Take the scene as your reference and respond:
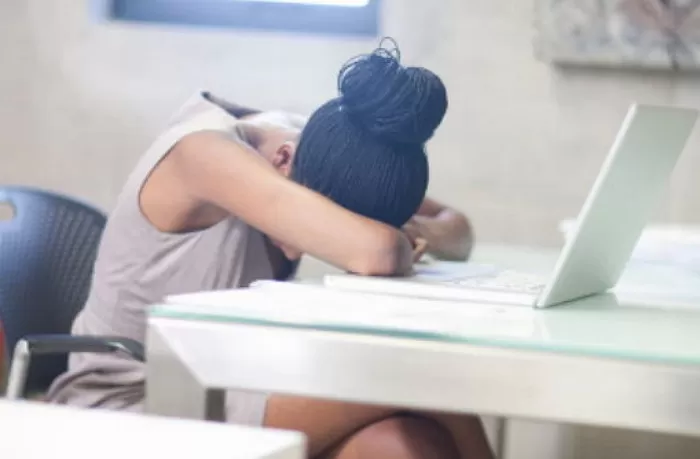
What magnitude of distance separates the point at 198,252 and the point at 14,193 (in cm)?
43

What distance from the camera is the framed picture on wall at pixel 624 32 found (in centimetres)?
226

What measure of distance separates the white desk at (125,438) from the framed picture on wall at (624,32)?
1.76 meters

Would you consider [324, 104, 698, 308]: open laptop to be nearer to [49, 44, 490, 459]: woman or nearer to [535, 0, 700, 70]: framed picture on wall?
[49, 44, 490, 459]: woman

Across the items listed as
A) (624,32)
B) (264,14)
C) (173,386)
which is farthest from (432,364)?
(264,14)

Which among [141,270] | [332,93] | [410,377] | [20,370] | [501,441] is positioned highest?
[410,377]

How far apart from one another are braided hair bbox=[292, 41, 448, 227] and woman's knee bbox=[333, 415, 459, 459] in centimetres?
30

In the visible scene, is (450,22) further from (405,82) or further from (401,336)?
(401,336)

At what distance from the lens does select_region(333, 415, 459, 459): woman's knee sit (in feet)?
4.03

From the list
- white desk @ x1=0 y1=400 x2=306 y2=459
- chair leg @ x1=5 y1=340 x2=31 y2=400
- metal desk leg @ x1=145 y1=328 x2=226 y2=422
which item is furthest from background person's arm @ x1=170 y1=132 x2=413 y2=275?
white desk @ x1=0 y1=400 x2=306 y2=459

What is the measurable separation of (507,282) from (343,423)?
0.25 m

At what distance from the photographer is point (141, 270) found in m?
1.62

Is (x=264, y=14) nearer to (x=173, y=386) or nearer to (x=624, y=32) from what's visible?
(x=624, y=32)

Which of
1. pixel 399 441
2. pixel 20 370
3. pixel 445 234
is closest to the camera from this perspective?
pixel 399 441

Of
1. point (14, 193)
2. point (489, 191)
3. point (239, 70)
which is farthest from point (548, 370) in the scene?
point (239, 70)
